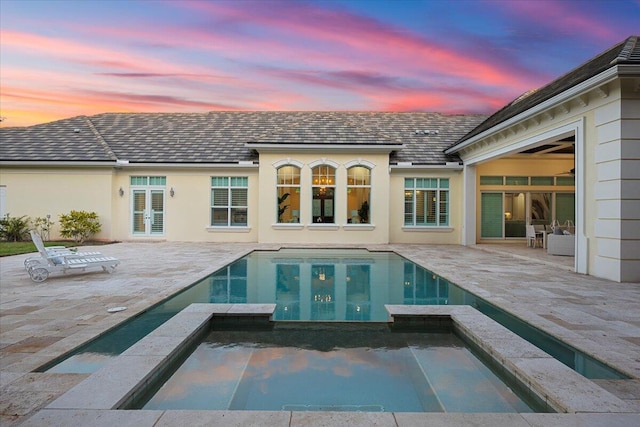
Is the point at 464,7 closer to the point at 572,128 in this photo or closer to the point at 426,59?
the point at 426,59

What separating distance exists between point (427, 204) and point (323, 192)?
4623 mm

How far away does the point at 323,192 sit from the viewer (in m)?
16.0

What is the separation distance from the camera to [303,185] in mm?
15805

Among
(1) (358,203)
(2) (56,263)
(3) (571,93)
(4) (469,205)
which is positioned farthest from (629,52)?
(2) (56,263)

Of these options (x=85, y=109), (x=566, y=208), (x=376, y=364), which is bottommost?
(x=376, y=364)

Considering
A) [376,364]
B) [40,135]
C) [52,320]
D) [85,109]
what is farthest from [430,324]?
[85,109]

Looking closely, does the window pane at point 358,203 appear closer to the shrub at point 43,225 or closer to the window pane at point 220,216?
the window pane at point 220,216

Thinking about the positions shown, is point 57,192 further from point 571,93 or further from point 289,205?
point 571,93

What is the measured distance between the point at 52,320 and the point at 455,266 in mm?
8525

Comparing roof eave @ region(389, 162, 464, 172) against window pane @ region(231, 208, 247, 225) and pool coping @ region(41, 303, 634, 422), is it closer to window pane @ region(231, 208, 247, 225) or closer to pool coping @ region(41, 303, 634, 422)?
window pane @ region(231, 208, 247, 225)

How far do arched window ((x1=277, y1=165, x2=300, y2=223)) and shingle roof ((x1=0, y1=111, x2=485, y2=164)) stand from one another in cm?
128

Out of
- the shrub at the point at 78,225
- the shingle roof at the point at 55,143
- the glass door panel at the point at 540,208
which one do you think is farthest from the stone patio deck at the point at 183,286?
the shingle roof at the point at 55,143

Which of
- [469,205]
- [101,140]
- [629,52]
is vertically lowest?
[469,205]

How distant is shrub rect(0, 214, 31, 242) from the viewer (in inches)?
610
